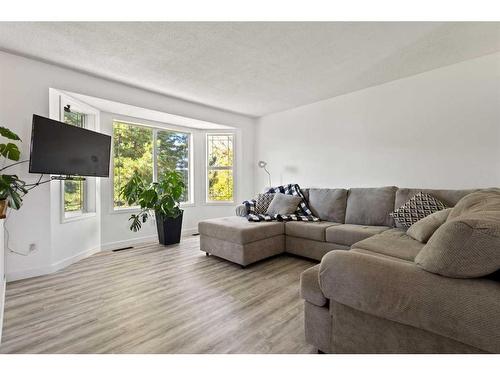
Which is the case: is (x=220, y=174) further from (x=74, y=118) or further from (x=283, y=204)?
(x=74, y=118)

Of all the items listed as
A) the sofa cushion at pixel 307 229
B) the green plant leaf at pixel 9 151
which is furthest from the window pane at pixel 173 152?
the sofa cushion at pixel 307 229

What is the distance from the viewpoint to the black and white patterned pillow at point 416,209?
238 cm

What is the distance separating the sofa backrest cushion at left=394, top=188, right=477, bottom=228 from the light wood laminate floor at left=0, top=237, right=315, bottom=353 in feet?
4.36

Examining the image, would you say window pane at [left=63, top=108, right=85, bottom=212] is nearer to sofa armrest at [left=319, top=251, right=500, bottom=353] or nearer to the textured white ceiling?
the textured white ceiling

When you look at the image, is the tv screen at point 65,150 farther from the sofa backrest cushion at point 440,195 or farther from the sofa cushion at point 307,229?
the sofa backrest cushion at point 440,195

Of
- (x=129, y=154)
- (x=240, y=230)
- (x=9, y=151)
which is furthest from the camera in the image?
(x=129, y=154)

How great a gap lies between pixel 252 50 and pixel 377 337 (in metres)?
2.51

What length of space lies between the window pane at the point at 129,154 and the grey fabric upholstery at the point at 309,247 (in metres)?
2.78

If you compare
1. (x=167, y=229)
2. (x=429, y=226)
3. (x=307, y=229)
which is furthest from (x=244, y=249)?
(x=429, y=226)

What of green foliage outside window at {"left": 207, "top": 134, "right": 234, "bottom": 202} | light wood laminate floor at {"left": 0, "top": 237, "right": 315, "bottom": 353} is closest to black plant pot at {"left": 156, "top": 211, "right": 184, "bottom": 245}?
light wood laminate floor at {"left": 0, "top": 237, "right": 315, "bottom": 353}

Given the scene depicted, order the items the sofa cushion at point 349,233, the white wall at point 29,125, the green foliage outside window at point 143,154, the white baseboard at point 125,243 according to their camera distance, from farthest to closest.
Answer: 1. the green foliage outside window at point 143,154
2. the white baseboard at point 125,243
3. the sofa cushion at point 349,233
4. the white wall at point 29,125

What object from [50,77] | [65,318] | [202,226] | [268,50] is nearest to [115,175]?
[50,77]

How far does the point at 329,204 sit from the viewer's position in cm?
330
